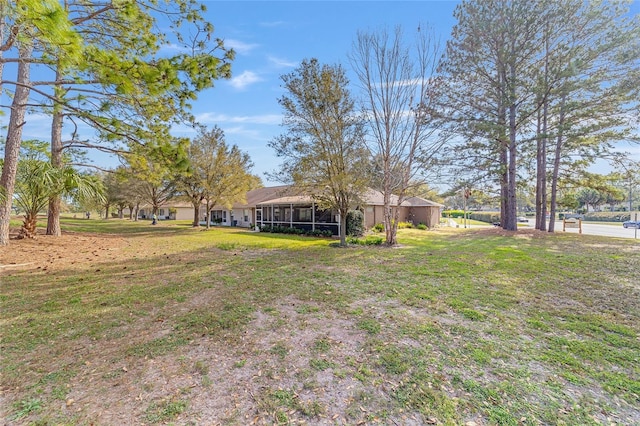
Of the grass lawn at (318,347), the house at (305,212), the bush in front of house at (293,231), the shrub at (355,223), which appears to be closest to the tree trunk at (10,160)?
the grass lawn at (318,347)

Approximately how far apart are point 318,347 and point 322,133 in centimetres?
1013

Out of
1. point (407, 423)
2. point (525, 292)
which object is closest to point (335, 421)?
point (407, 423)

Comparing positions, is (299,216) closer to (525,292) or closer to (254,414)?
(525,292)

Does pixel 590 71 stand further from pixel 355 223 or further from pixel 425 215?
pixel 425 215

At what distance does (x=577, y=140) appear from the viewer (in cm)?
1477

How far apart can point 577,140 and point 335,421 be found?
19.3 m

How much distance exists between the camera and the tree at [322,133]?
38.8 feet

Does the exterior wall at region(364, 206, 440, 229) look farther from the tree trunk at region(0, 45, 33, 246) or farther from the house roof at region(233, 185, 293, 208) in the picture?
the tree trunk at region(0, 45, 33, 246)

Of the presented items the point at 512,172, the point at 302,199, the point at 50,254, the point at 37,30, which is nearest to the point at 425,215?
the point at 512,172

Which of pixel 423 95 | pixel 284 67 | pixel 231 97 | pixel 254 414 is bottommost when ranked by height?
pixel 254 414

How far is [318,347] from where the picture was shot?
3.39 metres

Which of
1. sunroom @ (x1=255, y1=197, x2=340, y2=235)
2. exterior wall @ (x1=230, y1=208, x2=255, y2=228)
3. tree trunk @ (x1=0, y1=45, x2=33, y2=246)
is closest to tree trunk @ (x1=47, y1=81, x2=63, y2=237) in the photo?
tree trunk @ (x1=0, y1=45, x2=33, y2=246)

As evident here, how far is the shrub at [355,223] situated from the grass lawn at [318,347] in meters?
10.6

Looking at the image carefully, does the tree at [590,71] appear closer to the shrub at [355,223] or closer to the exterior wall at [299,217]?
the shrub at [355,223]
